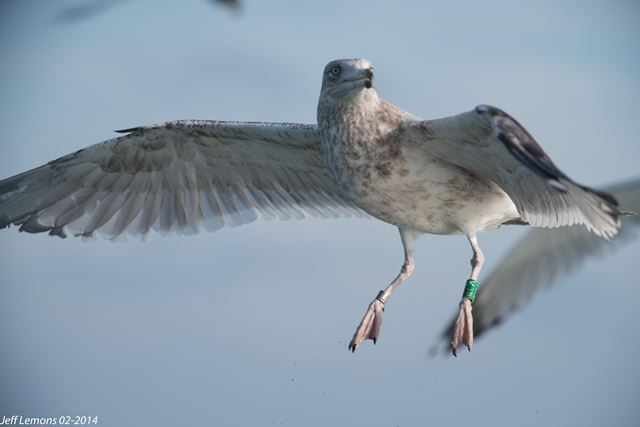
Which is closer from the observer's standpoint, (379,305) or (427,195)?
(427,195)

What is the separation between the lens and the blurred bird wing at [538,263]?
418 inches

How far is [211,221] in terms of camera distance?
974cm

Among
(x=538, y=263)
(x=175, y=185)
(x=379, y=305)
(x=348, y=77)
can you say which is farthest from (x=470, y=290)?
(x=538, y=263)

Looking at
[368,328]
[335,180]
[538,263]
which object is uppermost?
[335,180]

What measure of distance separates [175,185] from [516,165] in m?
3.51

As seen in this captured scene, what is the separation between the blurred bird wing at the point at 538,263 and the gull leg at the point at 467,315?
7.93 ft

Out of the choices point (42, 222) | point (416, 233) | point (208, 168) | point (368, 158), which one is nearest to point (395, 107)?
point (368, 158)

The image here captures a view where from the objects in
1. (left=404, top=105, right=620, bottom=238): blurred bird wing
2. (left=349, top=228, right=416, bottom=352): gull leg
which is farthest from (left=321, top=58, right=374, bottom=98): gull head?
(left=349, top=228, right=416, bottom=352): gull leg

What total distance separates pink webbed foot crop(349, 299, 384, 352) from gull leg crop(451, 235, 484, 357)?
0.64 metres

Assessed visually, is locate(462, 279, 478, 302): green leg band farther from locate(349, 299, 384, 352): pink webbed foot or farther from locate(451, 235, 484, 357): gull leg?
locate(349, 299, 384, 352): pink webbed foot

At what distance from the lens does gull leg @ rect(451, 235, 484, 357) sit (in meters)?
8.01

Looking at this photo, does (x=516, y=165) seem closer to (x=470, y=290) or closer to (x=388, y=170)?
(x=388, y=170)

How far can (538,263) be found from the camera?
11.1m

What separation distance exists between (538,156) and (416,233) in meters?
2.20
